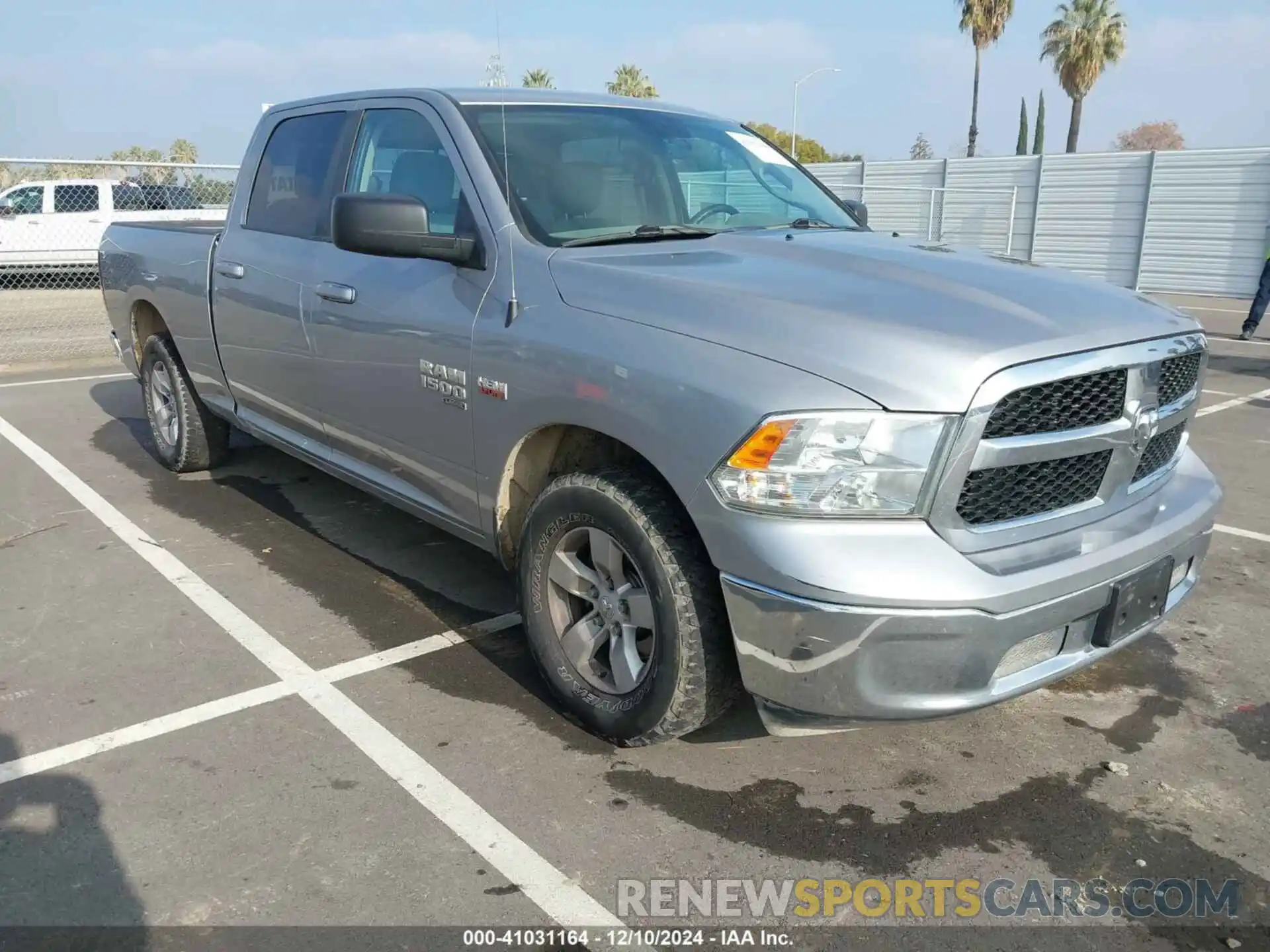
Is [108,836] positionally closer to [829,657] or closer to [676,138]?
[829,657]

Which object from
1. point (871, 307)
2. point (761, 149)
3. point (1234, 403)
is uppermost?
point (761, 149)

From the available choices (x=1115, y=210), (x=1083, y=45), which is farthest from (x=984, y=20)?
(x=1115, y=210)

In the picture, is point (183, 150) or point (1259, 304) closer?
point (1259, 304)

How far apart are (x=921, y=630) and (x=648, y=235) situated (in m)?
1.68

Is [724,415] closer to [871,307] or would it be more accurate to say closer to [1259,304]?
[871,307]

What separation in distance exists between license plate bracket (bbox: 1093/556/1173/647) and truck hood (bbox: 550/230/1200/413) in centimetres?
63

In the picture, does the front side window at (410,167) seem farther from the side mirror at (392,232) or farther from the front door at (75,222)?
the front door at (75,222)

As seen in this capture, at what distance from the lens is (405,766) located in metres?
3.01

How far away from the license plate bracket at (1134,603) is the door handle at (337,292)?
9.08ft

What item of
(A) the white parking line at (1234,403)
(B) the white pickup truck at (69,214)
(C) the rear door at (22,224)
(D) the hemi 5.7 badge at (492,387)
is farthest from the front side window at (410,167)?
(C) the rear door at (22,224)

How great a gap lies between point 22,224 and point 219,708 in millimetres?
17773

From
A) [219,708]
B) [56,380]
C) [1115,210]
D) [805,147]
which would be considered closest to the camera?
[219,708]

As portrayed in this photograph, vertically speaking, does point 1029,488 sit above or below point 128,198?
below

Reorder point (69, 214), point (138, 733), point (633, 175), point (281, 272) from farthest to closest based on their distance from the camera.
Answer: point (69, 214) → point (281, 272) → point (633, 175) → point (138, 733)
